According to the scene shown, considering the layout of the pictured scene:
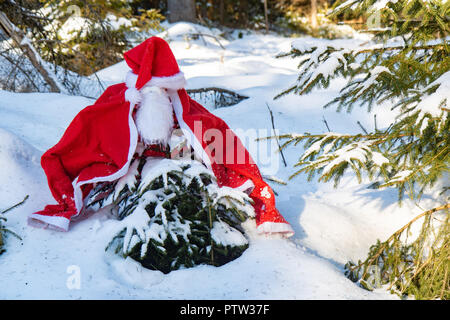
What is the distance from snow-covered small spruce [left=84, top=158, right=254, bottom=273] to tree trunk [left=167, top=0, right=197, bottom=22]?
976cm

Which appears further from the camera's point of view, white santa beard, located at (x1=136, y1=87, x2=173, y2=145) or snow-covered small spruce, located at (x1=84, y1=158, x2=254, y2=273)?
white santa beard, located at (x1=136, y1=87, x2=173, y2=145)

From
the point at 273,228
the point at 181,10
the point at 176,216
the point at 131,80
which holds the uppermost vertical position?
the point at 181,10

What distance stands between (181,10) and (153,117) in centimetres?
976

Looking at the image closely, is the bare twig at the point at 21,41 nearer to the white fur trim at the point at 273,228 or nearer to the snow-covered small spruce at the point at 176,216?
the snow-covered small spruce at the point at 176,216

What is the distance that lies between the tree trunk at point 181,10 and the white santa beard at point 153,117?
9563mm

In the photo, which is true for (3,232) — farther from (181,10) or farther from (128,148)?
(181,10)

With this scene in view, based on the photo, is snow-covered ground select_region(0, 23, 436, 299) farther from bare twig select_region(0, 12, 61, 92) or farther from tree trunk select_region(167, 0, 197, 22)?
tree trunk select_region(167, 0, 197, 22)

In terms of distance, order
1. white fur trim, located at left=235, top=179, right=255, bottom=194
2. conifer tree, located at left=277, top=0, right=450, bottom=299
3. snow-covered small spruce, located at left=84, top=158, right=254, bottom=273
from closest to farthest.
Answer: conifer tree, located at left=277, top=0, right=450, bottom=299 → snow-covered small spruce, located at left=84, top=158, right=254, bottom=273 → white fur trim, located at left=235, top=179, right=255, bottom=194

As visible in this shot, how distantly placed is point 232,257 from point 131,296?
69cm

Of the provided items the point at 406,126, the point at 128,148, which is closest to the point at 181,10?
the point at 128,148

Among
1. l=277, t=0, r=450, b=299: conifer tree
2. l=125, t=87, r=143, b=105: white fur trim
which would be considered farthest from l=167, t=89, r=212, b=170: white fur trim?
l=277, t=0, r=450, b=299: conifer tree

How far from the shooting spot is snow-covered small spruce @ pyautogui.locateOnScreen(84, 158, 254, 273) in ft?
7.98

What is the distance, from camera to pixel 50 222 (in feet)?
8.57
